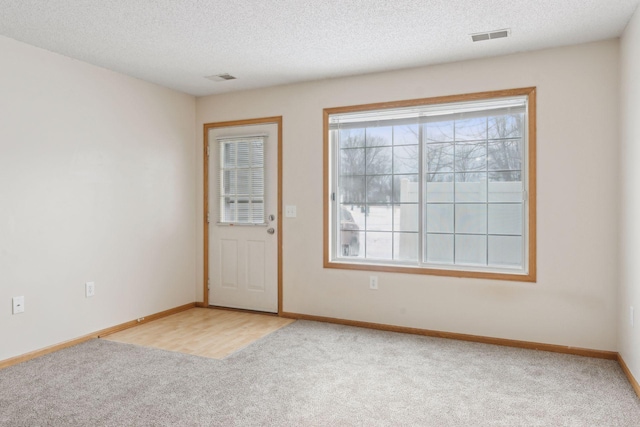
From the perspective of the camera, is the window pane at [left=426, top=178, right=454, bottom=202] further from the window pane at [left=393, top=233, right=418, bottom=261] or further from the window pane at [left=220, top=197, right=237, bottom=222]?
the window pane at [left=220, top=197, right=237, bottom=222]

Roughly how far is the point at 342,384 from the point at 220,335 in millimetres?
1464

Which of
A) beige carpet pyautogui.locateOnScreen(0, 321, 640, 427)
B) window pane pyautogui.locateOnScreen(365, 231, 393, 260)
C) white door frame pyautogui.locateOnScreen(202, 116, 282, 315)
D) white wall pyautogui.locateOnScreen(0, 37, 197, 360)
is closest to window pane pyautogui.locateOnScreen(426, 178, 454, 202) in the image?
window pane pyautogui.locateOnScreen(365, 231, 393, 260)

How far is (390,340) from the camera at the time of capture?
3648mm

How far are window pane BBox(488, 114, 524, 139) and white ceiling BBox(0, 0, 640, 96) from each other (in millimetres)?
527

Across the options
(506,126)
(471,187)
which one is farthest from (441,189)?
(506,126)

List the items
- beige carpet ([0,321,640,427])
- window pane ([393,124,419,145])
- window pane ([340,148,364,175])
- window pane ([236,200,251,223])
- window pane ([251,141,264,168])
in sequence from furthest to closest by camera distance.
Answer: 1. window pane ([236,200,251,223])
2. window pane ([251,141,264,168])
3. window pane ([340,148,364,175])
4. window pane ([393,124,419,145])
5. beige carpet ([0,321,640,427])

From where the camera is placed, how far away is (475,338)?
3.61m

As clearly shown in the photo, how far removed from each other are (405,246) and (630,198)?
1.75 meters

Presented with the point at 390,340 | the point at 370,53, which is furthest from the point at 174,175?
the point at 390,340

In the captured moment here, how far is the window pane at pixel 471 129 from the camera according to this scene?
366cm

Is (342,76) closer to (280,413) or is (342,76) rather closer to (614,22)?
(614,22)

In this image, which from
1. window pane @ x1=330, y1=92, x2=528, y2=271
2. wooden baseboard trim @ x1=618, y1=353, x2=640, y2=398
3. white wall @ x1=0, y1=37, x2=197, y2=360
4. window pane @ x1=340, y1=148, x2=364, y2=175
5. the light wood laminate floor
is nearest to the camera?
wooden baseboard trim @ x1=618, y1=353, x2=640, y2=398

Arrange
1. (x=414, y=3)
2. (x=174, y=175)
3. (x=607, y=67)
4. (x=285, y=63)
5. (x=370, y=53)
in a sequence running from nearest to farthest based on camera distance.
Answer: (x=414, y=3), (x=607, y=67), (x=370, y=53), (x=285, y=63), (x=174, y=175)

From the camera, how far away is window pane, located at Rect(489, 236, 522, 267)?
3.56m
